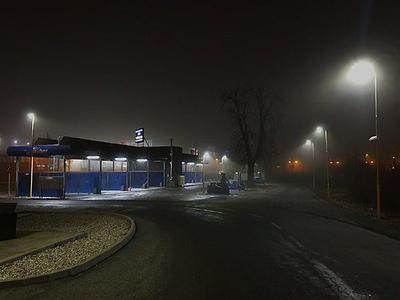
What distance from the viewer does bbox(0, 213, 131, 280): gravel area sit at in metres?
9.31

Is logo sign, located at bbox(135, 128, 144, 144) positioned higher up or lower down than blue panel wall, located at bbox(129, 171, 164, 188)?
higher up

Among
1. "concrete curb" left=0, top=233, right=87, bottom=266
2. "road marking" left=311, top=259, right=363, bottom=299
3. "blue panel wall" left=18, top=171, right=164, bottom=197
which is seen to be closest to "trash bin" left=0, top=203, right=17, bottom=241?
"concrete curb" left=0, top=233, right=87, bottom=266

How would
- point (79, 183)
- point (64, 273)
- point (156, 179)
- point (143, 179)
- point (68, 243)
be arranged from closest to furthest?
point (64, 273) < point (68, 243) < point (79, 183) < point (143, 179) < point (156, 179)

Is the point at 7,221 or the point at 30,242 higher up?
the point at 7,221

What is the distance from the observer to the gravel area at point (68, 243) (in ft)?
30.6

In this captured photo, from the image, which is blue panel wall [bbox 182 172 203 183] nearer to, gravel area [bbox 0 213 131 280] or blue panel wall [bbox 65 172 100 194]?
blue panel wall [bbox 65 172 100 194]

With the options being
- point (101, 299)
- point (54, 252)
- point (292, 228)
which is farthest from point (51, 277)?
point (292, 228)

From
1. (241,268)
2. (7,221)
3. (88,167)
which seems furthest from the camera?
(88,167)

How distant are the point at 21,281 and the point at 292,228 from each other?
11.6 metres

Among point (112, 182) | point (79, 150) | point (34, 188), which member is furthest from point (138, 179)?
point (34, 188)

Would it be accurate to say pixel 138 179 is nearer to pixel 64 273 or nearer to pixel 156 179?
pixel 156 179

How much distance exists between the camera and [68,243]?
1262 cm

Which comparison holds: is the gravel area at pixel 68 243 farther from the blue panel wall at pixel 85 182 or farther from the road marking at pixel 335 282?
the blue panel wall at pixel 85 182

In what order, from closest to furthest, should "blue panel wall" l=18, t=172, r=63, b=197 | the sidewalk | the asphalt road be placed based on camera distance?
the asphalt road < the sidewalk < "blue panel wall" l=18, t=172, r=63, b=197
